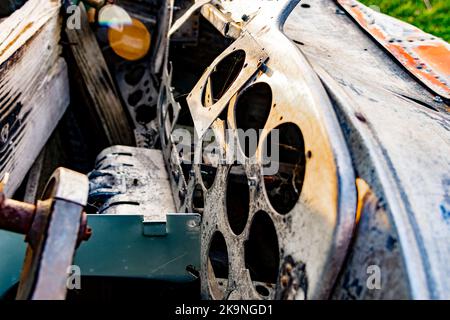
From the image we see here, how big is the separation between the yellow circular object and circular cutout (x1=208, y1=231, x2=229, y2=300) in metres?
1.82

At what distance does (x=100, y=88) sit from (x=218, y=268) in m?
1.71

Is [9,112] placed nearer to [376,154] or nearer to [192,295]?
[192,295]

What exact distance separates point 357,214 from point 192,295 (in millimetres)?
942

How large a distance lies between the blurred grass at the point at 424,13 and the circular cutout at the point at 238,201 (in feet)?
10.8

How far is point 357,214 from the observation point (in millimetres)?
1091

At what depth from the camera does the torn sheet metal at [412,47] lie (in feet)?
6.35

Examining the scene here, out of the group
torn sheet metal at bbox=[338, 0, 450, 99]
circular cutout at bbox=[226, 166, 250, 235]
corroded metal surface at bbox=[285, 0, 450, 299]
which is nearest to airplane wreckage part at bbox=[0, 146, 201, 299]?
circular cutout at bbox=[226, 166, 250, 235]

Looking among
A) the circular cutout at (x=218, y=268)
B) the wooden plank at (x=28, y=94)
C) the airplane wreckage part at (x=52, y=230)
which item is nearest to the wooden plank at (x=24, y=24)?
the wooden plank at (x=28, y=94)

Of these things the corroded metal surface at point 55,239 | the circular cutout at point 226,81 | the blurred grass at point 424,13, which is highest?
the blurred grass at point 424,13

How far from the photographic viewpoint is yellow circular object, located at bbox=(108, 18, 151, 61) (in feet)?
11.1

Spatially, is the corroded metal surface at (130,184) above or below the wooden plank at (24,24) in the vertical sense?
below

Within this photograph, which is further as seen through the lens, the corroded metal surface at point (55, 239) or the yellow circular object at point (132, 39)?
the yellow circular object at point (132, 39)

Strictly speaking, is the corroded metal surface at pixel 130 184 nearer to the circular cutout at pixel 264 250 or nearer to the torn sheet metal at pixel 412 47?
the circular cutout at pixel 264 250
